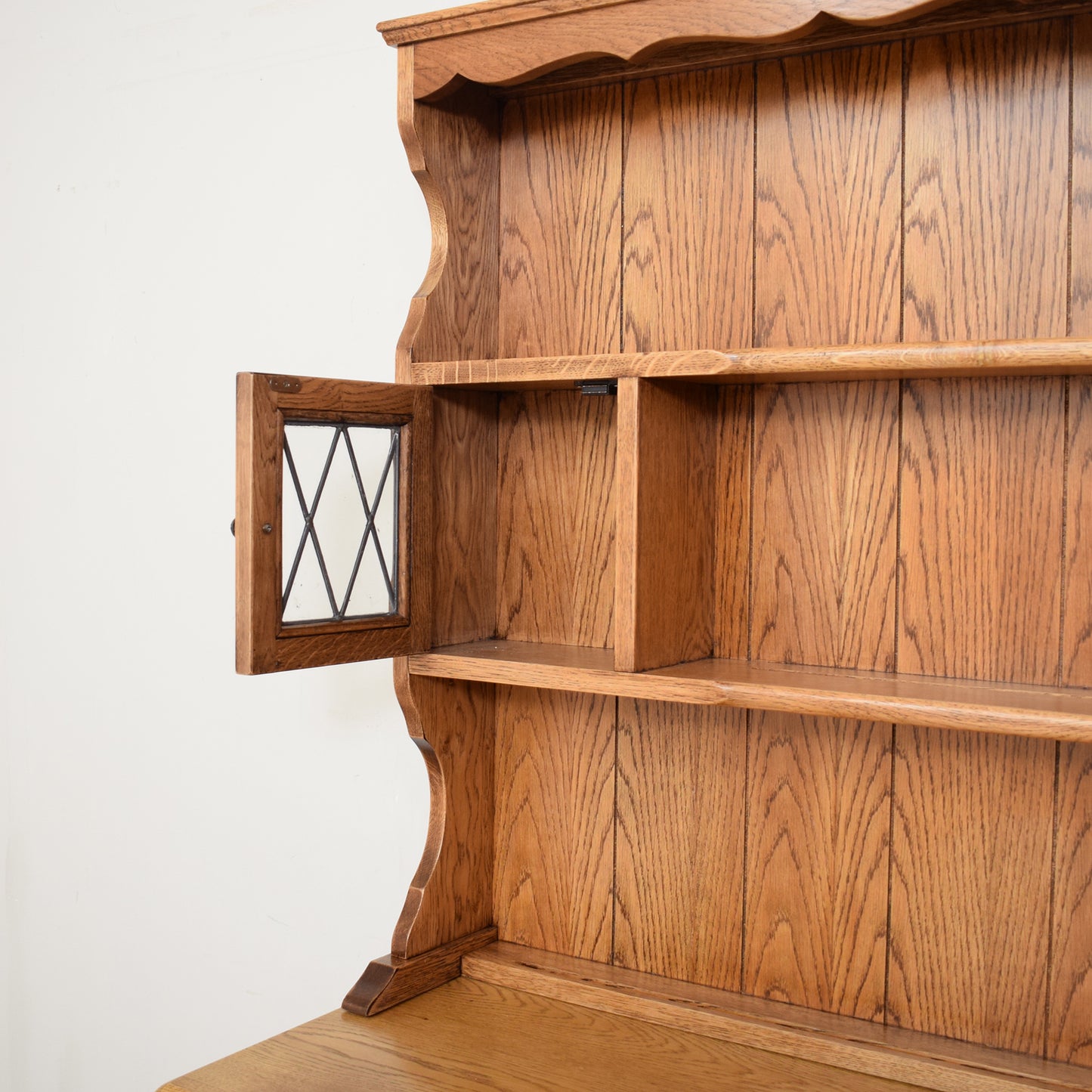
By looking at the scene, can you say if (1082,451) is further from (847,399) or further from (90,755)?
(90,755)

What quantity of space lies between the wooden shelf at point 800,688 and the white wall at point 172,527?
0.56 meters

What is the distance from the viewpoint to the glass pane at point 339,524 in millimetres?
1418

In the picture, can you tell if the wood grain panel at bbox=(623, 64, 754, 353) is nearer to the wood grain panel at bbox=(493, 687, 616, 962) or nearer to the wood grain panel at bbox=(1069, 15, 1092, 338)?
the wood grain panel at bbox=(1069, 15, 1092, 338)

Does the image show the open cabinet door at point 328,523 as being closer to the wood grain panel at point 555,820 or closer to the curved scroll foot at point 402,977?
the wood grain panel at point 555,820

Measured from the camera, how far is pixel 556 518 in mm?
1651

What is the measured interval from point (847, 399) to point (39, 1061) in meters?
2.08

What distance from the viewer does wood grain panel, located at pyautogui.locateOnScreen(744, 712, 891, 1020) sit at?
1.44m

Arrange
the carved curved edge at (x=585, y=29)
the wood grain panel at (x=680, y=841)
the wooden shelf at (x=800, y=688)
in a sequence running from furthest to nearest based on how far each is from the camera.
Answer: the wood grain panel at (x=680, y=841) → the carved curved edge at (x=585, y=29) → the wooden shelf at (x=800, y=688)

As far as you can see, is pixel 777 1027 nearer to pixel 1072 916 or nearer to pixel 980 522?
pixel 1072 916

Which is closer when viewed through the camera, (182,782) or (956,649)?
(956,649)

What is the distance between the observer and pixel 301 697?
2127 millimetres

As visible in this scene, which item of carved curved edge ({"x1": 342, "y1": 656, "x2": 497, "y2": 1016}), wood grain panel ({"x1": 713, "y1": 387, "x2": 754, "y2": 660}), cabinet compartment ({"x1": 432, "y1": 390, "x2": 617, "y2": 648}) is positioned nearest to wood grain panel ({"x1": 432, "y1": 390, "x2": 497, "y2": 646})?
cabinet compartment ({"x1": 432, "y1": 390, "x2": 617, "y2": 648})

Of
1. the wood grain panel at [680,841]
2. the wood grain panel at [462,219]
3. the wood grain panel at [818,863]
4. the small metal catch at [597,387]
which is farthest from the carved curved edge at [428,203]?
the wood grain panel at [818,863]

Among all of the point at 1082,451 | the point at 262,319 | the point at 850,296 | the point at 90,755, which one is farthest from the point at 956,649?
the point at 90,755
